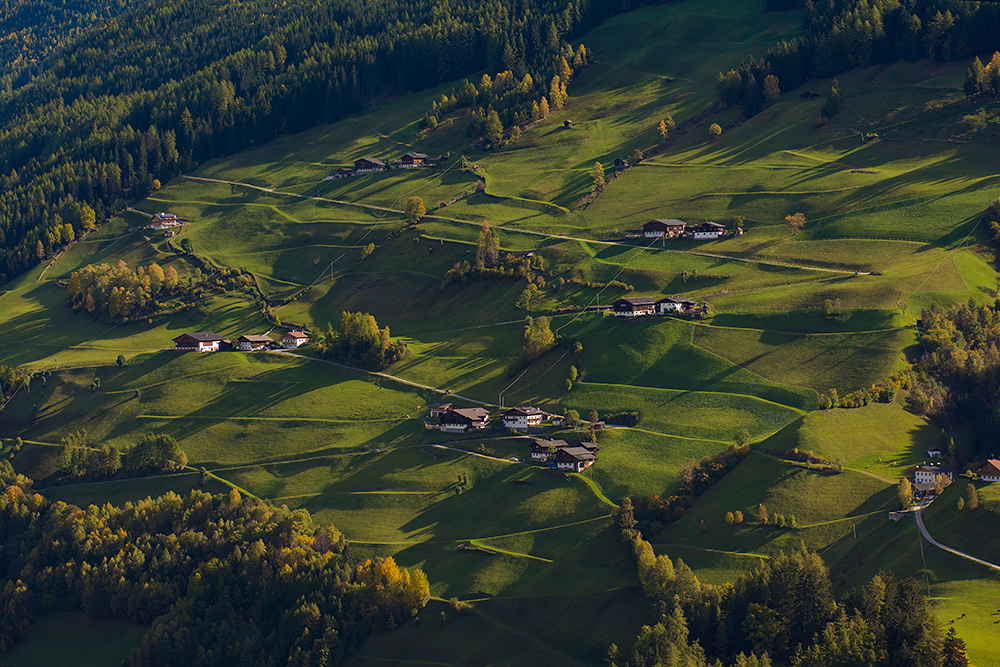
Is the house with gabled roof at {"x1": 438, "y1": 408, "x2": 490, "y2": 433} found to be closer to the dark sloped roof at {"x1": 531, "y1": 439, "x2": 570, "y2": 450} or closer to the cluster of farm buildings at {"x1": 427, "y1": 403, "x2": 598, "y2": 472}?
the cluster of farm buildings at {"x1": 427, "y1": 403, "x2": 598, "y2": 472}

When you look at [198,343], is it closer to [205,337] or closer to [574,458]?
[205,337]

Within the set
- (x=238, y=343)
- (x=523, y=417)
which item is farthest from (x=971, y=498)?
(x=238, y=343)

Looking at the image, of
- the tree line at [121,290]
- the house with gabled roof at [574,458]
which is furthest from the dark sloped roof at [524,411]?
the tree line at [121,290]

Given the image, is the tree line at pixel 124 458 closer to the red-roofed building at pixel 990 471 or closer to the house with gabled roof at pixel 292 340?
the house with gabled roof at pixel 292 340

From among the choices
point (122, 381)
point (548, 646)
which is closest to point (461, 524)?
point (548, 646)

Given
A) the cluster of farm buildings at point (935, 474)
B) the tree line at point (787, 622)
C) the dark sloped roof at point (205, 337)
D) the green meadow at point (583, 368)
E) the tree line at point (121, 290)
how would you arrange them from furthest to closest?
the tree line at point (121, 290) → the dark sloped roof at point (205, 337) → the green meadow at point (583, 368) → the cluster of farm buildings at point (935, 474) → the tree line at point (787, 622)

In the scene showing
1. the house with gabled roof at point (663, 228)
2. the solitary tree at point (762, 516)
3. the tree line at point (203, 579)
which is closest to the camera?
the solitary tree at point (762, 516)

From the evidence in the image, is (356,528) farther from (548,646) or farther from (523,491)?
(548,646)

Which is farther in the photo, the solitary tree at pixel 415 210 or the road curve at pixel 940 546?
the solitary tree at pixel 415 210
